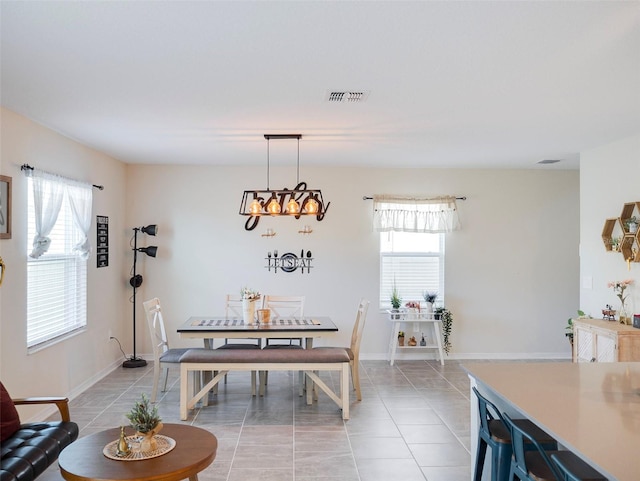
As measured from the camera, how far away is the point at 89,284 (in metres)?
5.71

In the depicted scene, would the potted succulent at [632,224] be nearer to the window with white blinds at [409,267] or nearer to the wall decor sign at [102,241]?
the window with white blinds at [409,267]

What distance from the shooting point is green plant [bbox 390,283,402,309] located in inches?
274

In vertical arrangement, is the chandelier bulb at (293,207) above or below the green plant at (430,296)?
above

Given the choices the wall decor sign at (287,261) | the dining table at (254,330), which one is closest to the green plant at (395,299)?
the wall decor sign at (287,261)

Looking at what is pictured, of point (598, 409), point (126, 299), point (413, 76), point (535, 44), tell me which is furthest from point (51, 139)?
point (598, 409)

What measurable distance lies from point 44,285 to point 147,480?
116 inches

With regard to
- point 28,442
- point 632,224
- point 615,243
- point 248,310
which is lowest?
point 28,442

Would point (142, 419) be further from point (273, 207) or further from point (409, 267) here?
point (409, 267)

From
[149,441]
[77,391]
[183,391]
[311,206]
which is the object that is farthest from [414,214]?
[149,441]

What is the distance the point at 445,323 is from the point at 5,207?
17.1 feet

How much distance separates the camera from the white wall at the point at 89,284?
4094mm

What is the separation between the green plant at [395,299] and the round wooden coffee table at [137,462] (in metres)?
4.28

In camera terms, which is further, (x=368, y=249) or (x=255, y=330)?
(x=368, y=249)

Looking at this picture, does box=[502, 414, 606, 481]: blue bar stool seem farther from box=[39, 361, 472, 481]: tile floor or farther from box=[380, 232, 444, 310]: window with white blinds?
box=[380, 232, 444, 310]: window with white blinds
